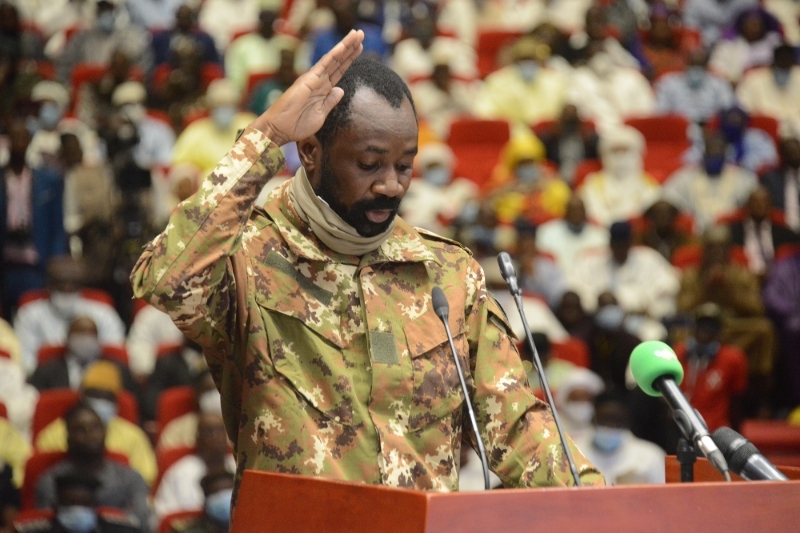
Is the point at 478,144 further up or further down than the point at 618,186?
further up

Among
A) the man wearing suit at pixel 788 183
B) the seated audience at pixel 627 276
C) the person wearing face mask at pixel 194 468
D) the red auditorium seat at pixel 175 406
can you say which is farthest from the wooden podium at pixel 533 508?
the man wearing suit at pixel 788 183

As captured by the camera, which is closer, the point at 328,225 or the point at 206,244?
the point at 206,244

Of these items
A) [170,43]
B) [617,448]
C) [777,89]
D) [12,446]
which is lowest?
[617,448]

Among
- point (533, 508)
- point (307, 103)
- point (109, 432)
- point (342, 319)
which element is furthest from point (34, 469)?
point (533, 508)

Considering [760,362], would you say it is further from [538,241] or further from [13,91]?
[13,91]

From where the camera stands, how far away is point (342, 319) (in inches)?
114

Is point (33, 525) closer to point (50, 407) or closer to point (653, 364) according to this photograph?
point (50, 407)

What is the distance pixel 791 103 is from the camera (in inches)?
525

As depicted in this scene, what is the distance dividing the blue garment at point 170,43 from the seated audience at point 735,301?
5.96 meters

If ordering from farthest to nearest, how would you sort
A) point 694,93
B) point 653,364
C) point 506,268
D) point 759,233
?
point 694,93, point 759,233, point 506,268, point 653,364

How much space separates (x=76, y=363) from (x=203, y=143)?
3755mm

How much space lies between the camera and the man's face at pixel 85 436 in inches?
252

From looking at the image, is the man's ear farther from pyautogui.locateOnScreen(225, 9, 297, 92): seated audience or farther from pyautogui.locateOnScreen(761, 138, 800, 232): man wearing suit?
pyautogui.locateOnScreen(225, 9, 297, 92): seated audience

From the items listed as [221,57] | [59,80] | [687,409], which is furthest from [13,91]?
[687,409]
